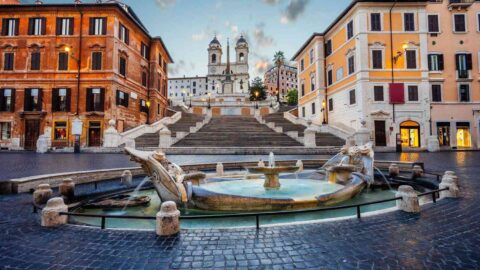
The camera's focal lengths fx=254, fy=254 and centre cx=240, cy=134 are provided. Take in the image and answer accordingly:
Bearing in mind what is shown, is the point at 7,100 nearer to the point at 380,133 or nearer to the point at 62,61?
the point at 62,61

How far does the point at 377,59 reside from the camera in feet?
94.2

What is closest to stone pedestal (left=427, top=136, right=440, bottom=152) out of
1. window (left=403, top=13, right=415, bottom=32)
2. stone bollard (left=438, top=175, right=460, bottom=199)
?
window (left=403, top=13, right=415, bottom=32)

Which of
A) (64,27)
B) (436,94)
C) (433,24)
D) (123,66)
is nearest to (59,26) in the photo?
(64,27)

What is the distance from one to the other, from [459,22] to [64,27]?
46.5 meters

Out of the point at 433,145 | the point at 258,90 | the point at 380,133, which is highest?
the point at 258,90

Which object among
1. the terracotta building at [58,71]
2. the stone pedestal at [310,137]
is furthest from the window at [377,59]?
the terracotta building at [58,71]

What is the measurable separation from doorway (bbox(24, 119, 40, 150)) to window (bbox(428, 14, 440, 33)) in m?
46.8

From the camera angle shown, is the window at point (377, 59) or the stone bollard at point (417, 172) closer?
the stone bollard at point (417, 172)

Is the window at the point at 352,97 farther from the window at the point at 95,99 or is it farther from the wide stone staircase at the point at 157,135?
the window at the point at 95,99

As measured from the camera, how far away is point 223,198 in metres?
6.36

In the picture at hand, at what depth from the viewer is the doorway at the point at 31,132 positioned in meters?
29.4

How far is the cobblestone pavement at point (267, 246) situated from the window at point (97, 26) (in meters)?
31.3

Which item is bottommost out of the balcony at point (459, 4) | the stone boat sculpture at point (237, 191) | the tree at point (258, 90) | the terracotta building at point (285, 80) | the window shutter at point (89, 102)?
the stone boat sculpture at point (237, 191)

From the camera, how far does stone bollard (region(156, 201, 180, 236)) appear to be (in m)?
4.25
